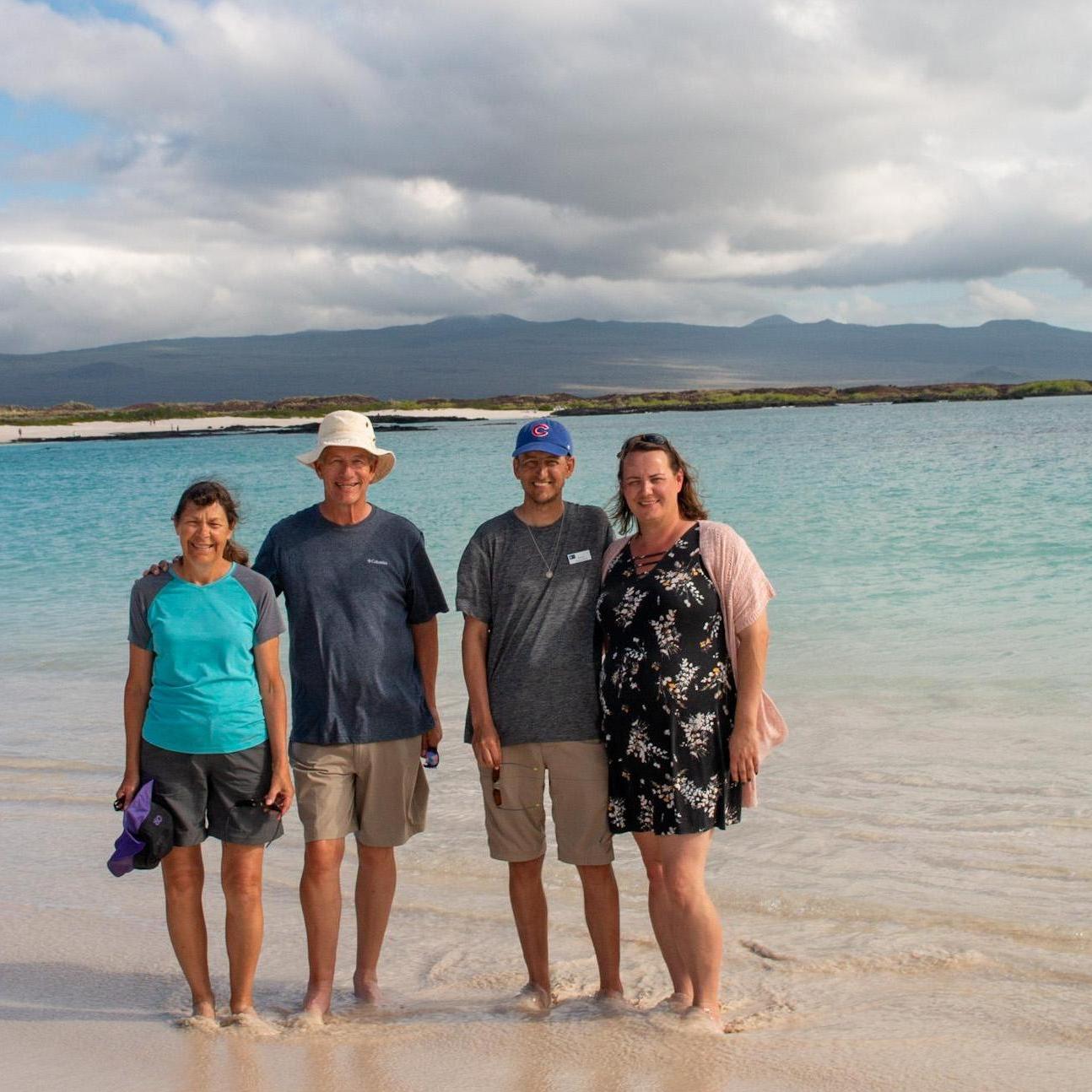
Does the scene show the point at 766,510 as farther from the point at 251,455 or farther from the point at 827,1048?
the point at 251,455

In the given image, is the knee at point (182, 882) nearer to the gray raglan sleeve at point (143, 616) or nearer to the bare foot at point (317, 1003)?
the bare foot at point (317, 1003)

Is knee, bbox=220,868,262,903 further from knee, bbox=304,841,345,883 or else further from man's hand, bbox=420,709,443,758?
man's hand, bbox=420,709,443,758

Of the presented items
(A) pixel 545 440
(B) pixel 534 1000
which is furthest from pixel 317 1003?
(A) pixel 545 440

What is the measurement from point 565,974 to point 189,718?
155cm

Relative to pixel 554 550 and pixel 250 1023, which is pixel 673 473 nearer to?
pixel 554 550

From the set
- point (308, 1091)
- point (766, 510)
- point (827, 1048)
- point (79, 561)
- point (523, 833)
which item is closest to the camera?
point (308, 1091)

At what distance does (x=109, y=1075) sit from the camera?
3.22m

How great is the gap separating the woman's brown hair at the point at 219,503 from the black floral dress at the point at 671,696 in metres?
1.13

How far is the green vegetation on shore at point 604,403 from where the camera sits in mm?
102938

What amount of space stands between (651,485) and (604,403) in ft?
374

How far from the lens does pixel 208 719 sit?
11.2 feet

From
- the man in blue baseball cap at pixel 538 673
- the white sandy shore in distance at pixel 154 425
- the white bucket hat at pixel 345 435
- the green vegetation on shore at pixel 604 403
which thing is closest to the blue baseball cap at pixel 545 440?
the man in blue baseball cap at pixel 538 673

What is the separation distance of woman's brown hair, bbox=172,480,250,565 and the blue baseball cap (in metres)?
0.88

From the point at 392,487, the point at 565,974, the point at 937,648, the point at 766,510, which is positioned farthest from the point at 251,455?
the point at 565,974
